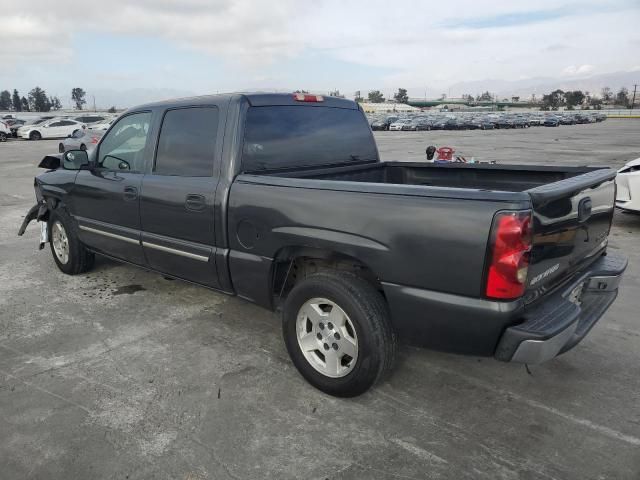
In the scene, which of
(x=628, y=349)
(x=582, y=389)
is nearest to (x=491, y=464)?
(x=582, y=389)

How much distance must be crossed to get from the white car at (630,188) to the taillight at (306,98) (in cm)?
527

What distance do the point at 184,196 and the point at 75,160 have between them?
1.82 meters

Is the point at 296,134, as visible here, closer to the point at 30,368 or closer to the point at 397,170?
the point at 397,170

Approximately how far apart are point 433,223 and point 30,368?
297 centimetres

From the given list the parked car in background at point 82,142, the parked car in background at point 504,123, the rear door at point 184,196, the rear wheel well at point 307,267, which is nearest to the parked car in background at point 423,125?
the parked car in background at point 504,123

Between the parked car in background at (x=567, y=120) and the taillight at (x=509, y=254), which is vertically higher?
the parked car in background at (x=567, y=120)

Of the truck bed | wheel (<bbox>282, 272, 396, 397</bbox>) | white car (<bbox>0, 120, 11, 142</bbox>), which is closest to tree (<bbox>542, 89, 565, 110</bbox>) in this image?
white car (<bbox>0, 120, 11, 142</bbox>)

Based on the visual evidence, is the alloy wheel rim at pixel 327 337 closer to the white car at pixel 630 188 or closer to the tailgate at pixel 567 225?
the tailgate at pixel 567 225

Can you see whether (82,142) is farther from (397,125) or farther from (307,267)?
(397,125)

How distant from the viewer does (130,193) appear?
4277 millimetres

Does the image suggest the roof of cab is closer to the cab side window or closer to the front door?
the cab side window

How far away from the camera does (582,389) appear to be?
129 inches

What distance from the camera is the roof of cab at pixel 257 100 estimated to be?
3.67 m

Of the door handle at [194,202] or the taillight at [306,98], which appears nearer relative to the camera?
the door handle at [194,202]
